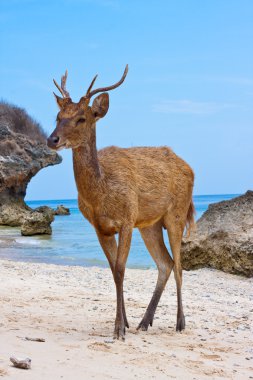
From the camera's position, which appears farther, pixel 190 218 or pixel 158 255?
pixel 190 218

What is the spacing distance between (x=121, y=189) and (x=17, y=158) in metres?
29.9

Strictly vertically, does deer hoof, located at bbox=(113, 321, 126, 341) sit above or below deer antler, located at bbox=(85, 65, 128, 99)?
below

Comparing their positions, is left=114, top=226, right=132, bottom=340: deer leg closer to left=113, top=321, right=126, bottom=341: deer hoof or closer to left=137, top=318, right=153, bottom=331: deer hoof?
left=113, top=321, right=126, bottom=341: deer hoof

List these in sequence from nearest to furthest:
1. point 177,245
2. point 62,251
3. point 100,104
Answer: point 100,104 → point 177,245 → point 62,251

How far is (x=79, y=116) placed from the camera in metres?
6.17

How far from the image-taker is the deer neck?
20.7ft

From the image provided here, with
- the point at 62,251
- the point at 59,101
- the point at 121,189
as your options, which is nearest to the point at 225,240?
the point at 121,189

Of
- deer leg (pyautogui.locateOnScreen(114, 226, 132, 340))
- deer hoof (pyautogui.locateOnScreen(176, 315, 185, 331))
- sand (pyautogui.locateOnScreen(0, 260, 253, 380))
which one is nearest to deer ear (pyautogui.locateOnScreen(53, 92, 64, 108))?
deer leg (pyautogui.locateOnScreen(114, 226, 132, 340))

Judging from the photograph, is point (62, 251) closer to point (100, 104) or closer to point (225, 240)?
point (225, 240)

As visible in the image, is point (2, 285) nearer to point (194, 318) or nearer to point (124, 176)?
point (194, 318)

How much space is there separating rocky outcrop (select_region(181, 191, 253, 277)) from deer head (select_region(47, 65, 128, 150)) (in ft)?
23.8


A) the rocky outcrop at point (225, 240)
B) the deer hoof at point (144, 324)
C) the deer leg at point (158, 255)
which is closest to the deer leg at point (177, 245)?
the deer leg at point (158, 255)

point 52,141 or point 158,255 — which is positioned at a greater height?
point 52,141

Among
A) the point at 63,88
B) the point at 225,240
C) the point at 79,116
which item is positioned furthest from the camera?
the point at 225,240
